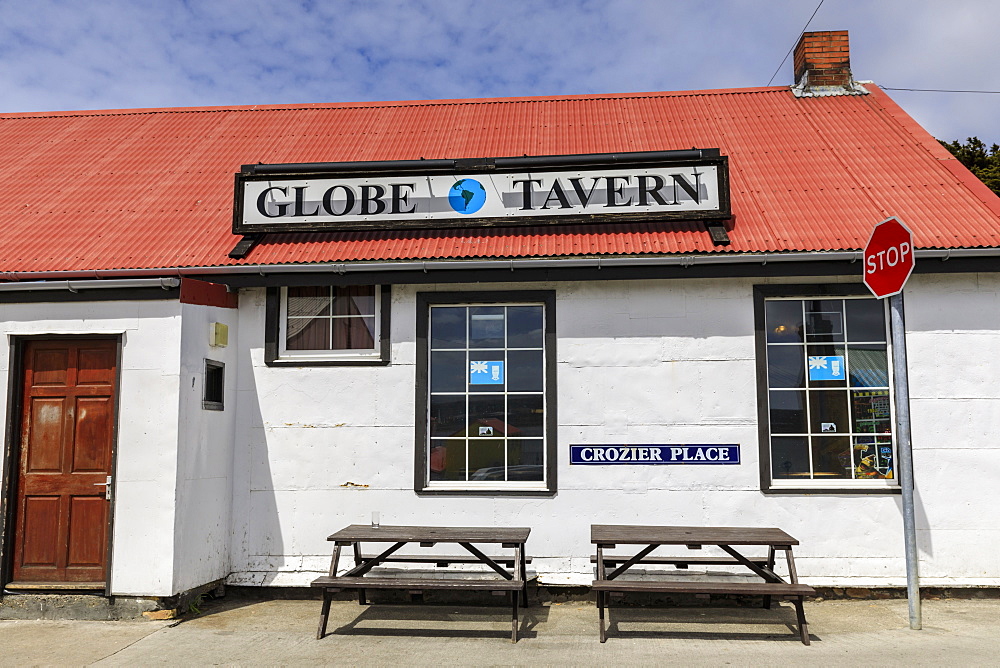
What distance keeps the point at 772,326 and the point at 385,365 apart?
3853 mm

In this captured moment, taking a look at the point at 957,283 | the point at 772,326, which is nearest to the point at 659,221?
the point at 772,326

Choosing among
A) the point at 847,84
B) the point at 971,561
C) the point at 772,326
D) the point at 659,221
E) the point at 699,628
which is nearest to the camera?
the point at 699,628

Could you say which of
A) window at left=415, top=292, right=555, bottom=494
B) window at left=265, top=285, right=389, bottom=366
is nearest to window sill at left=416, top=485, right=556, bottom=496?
window at left=415, top=292, right=555, bottom=494

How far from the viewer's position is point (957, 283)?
7.67m

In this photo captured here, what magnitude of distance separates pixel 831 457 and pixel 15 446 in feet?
25.0

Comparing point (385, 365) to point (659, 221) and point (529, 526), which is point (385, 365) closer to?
point (529, 526)

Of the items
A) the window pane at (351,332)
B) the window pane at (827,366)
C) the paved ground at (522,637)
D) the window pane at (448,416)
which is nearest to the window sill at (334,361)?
the window pane at (351,332)

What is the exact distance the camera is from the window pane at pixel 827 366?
306 inches

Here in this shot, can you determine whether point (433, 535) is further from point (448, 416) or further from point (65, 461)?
point (65, 461)

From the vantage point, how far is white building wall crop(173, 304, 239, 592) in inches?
280

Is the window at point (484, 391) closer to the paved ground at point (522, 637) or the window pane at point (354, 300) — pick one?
the window pane at point (354, 300)

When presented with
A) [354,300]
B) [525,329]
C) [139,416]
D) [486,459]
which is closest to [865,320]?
[525,329]

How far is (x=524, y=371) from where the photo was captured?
8.04m

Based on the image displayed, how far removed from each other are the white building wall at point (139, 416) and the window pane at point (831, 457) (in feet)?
19.5
